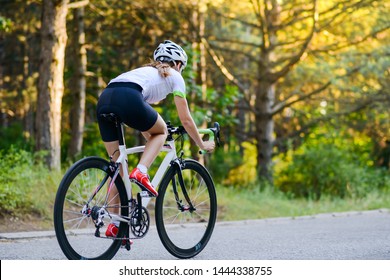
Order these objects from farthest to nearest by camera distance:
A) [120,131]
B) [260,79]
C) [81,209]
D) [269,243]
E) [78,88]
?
[260,79]
[78,88]
[269,243]
[120,131]
[81,209]

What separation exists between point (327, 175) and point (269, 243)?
1029 cm

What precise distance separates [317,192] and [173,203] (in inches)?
456

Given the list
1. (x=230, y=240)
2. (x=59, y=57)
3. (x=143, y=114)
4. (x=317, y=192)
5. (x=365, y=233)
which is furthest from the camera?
(x=317, y=192)

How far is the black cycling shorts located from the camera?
20.2 feet

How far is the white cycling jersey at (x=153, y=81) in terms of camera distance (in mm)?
6270

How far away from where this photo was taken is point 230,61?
26.1 m

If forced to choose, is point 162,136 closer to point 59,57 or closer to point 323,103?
point 59,57

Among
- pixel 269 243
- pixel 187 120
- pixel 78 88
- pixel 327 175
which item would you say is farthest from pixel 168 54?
pixel 327 175

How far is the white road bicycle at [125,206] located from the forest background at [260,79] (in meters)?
6.09

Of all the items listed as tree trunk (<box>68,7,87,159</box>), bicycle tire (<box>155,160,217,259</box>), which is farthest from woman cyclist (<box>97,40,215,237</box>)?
tree trunk (<box>68,7,87,159</box>)

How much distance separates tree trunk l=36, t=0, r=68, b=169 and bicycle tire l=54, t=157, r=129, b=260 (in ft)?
22.3

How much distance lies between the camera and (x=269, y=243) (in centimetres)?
831

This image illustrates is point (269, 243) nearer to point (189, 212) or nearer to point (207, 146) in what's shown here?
point (189, 212)

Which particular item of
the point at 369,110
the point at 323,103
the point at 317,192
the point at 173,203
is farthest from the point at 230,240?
the point at 323,103
